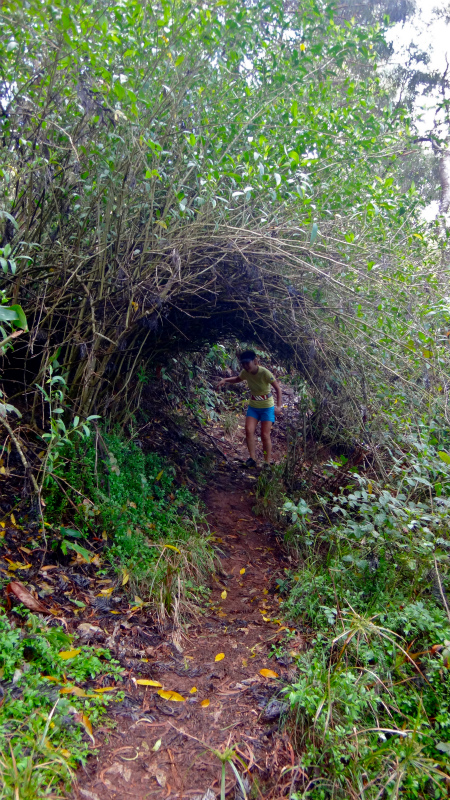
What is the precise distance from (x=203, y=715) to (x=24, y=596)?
3.80 ft

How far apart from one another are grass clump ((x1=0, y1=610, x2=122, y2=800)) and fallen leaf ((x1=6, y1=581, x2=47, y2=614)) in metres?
0.07

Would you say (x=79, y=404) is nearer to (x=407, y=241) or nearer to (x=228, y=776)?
(x=228, y=776)

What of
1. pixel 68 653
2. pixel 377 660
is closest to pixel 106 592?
pixel 68 653

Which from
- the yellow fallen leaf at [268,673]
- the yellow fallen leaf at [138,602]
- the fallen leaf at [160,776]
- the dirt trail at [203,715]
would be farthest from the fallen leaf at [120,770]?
the yellow fallen leaf at [138,602]

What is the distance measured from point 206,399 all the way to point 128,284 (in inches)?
142

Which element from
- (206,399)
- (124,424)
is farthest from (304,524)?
(206,399)

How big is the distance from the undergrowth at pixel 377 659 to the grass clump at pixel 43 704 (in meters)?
0.97

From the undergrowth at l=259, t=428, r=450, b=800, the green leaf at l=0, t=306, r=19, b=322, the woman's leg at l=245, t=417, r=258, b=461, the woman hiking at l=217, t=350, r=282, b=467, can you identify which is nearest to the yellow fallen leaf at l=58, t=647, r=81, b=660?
the undergrowth at l=259, t=428, r=450, b=800

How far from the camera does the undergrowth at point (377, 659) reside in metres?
2.14

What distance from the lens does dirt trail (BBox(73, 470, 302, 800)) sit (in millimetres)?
2113

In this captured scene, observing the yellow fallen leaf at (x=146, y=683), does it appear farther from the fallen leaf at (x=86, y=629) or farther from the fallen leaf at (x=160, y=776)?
the fallen leaf at (x=160, y=776)

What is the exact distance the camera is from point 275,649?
2.96 metres

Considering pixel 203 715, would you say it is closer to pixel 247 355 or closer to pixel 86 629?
pixel 86 629

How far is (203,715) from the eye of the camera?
253 cm
